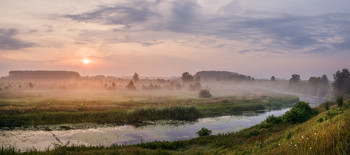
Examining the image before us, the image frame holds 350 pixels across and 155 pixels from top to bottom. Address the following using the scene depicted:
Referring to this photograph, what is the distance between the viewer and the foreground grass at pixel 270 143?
23.2 feet

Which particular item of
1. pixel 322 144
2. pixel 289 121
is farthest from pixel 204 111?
pixel 322 144

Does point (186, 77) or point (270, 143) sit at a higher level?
point (186, 77)

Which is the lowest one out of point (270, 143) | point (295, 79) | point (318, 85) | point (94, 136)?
point (94, 136)

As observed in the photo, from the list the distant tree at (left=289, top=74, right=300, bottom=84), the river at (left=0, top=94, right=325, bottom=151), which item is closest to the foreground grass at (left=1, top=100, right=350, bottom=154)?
the river at (left=0, top=94, right=325, bottom=151)

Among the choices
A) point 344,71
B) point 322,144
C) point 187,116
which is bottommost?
point 187,116

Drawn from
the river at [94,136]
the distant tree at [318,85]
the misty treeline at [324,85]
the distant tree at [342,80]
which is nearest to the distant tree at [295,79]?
the misty treeline at [324,85]

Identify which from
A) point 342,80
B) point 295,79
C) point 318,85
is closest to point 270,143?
point 342,80

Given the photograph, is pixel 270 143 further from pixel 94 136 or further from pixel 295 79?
pixel 295 79

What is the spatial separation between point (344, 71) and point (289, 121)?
99.4 m

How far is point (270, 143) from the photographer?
1452 centimetres

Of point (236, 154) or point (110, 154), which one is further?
point (110, 154)

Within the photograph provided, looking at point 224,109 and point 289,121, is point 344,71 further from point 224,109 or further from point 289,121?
point 289,121

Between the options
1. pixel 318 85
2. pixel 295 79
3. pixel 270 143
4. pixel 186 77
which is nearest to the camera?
pixel 270 143

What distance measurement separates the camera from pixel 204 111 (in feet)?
164
